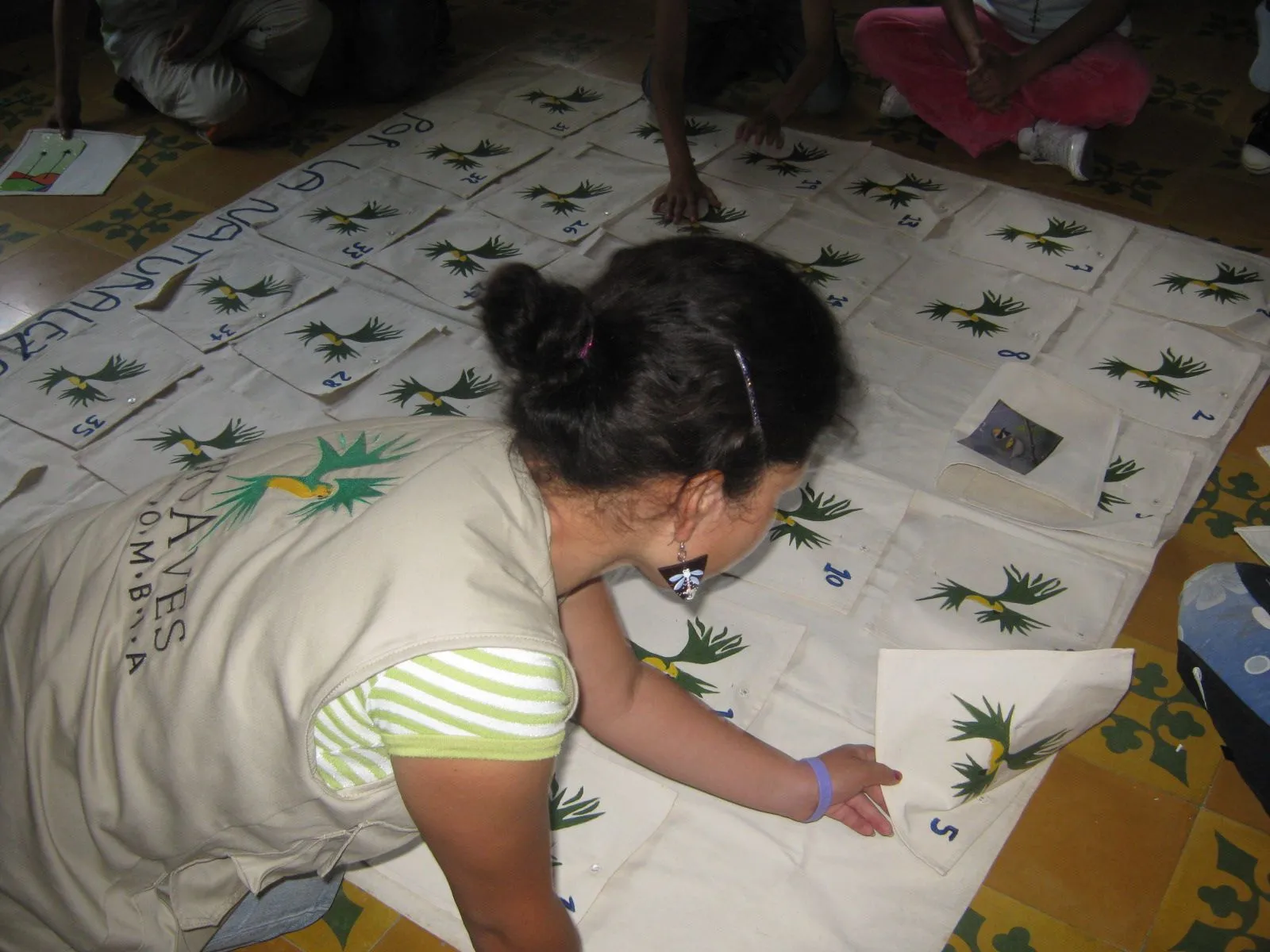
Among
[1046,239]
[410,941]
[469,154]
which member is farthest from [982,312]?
[410,941]

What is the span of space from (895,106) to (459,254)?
988mm

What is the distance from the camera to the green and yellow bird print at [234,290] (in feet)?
5.07

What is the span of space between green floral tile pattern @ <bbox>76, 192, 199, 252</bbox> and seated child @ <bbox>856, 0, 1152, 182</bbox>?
1.48 meters

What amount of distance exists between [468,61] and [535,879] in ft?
7.06

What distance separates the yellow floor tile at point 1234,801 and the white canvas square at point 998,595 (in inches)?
6.6

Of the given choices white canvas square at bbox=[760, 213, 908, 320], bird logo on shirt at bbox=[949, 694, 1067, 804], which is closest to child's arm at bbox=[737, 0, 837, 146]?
white canvas square at bbox=[760, 213, 908, 320]

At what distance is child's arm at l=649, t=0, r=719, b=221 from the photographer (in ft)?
5.44

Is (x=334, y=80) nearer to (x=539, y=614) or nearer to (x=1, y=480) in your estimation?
(x=1, y=480)

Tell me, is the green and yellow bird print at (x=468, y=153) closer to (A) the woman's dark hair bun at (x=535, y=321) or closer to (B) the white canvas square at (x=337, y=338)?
(B) the white canvas square at (x=337, y=338)

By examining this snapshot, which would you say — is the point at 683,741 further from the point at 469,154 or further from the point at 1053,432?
the point at 469,154

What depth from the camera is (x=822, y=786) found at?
0.86 m

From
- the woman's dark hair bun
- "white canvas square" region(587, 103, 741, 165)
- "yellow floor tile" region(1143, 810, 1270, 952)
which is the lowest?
"yellow floor tile" region(1143, 810, 1270, 952)

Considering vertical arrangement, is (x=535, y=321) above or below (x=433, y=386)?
above

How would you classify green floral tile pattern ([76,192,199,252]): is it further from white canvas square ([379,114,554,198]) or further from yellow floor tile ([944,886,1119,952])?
yellow floor tile ([944,886,1119,952])
